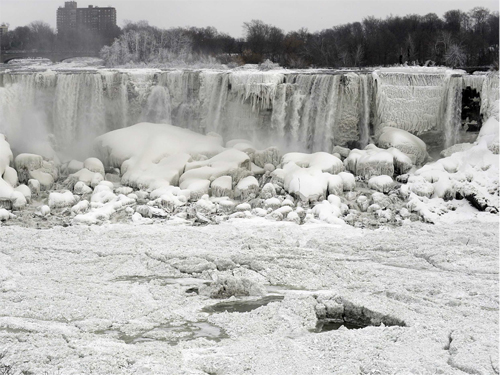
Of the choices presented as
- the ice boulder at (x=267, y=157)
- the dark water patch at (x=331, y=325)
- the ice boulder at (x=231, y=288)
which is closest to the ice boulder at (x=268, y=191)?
the ice boulder at (x=267, y=157)

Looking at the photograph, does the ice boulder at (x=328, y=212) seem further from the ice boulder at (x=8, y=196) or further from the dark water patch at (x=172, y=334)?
the ice boulder at (x=8, y=196)

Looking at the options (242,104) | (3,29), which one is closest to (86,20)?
(3,29)

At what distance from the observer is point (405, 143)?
15336 mm

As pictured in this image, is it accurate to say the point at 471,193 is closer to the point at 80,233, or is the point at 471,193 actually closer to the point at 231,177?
the point at 231,177

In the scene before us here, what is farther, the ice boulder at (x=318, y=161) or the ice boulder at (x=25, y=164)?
the ice boulder at (x=25, y=164)

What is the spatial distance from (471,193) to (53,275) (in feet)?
25.5

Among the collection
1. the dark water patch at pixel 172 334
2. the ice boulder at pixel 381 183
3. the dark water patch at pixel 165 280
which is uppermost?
the ice boulder at pixel 381 183

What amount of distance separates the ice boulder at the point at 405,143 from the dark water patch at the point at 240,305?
7743mm

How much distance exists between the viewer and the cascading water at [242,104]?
53.6 ft

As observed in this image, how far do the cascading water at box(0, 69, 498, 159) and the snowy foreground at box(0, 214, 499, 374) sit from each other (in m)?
4.71

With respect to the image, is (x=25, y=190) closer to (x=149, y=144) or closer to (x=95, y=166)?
(x=95, y=166)

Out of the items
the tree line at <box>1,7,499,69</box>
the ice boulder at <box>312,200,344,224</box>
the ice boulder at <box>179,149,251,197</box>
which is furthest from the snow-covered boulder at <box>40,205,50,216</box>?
the tree line at <box>1,7,499,69</box>

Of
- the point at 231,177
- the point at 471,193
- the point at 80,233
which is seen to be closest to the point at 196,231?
the point at 80,233

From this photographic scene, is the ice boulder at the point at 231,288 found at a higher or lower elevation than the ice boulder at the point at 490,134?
lower
